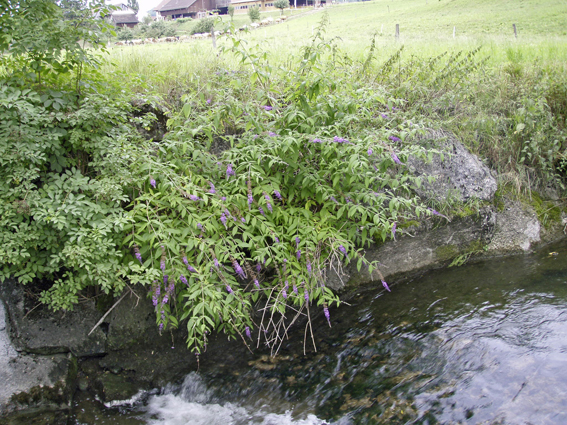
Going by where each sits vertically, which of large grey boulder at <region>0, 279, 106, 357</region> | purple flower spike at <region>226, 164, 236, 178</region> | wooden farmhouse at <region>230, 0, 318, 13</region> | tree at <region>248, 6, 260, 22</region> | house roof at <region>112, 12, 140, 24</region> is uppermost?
wooden farmhouse at <region>230, 0, 318, 13</region>

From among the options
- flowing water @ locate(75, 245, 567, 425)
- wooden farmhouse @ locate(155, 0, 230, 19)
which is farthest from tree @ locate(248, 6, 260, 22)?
wooden farmhouse @ locate(155, 0, 230, 19)

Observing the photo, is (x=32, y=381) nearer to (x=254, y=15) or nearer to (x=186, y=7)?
(x=254, y=15)

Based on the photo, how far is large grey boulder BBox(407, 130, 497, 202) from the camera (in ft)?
17.3

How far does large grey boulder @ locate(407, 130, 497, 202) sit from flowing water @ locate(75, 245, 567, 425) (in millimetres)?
1408

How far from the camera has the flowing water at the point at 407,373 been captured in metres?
3.08

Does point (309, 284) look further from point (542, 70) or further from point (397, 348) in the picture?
point (542, 70)

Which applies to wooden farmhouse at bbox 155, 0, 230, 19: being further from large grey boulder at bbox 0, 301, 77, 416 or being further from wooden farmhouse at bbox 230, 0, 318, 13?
large grey boulder at bbox 0, 301, 77, 416

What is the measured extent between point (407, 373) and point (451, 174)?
3089 mm

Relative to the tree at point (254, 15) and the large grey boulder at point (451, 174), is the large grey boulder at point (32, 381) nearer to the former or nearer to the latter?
the large grey boulder at point (451, 174)

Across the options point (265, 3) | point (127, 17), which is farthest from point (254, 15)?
point (265, 3)

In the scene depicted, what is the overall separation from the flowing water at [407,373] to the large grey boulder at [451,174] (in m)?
1.41

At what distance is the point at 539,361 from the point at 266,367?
2448 mm

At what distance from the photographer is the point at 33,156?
325 cm

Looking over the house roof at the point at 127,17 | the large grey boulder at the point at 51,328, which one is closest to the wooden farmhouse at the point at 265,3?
the house roof at the point at 127,17
